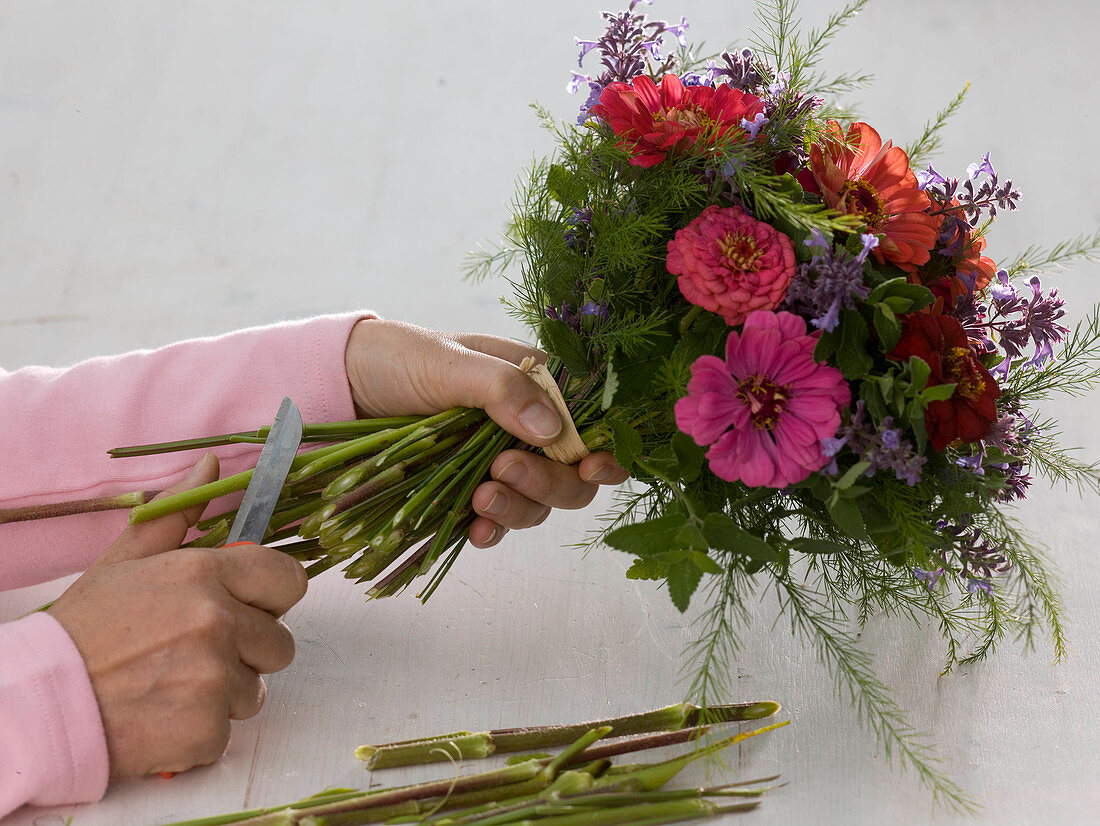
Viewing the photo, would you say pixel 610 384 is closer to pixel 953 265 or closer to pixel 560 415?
pixel 560 415

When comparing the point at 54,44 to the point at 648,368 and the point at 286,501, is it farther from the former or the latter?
the point at 648,368

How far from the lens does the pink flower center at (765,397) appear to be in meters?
0.79

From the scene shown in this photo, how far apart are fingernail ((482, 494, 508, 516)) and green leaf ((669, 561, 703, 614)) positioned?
1.01ft

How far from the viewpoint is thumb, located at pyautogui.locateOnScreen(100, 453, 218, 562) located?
94 cm

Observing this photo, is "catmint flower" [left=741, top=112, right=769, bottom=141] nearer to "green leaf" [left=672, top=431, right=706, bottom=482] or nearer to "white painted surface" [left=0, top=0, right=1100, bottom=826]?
"green leaf" [left=672, top=431, right=706, bottom=482]

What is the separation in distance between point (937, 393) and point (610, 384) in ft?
0.87

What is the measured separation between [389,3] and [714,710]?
185 centimetres

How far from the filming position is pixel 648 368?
91cm

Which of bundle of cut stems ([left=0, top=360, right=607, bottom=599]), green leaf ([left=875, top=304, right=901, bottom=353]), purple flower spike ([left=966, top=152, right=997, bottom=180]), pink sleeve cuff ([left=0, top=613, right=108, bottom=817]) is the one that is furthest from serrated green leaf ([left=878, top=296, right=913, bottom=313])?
pink sleeve cuff ([left=0, top=613, right=108, bottom=817])

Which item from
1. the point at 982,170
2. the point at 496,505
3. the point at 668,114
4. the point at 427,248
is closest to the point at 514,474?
the point at 496,505

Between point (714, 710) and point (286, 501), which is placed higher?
point (286, 501)

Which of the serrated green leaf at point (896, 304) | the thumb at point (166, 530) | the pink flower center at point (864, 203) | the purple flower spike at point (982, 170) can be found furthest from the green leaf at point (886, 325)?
Answer: the thumb at point (166, 530)

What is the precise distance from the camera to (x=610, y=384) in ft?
2.91

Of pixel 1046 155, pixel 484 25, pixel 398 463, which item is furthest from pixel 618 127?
pixel 484 25
